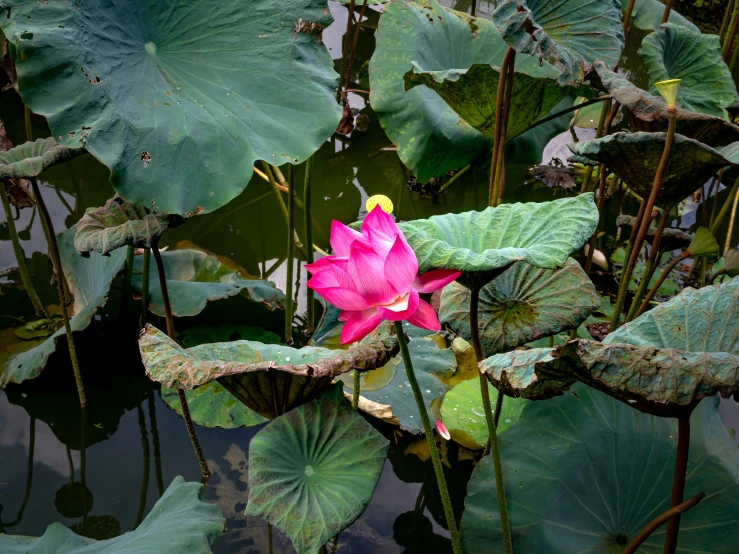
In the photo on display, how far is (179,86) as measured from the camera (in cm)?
143

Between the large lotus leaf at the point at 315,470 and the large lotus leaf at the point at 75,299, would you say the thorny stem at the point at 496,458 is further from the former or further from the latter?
the large lotus leaf at the point at 75,299

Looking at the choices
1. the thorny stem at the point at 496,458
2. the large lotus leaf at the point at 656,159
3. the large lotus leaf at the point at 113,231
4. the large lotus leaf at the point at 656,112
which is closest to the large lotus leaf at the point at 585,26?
the large lotus leaf at the point at 656,112

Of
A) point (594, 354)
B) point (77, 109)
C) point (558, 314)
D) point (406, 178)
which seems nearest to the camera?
point (594, 354)

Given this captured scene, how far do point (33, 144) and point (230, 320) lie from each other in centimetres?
76

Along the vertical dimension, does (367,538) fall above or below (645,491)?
below

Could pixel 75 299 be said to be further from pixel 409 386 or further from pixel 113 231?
pixel 409 386

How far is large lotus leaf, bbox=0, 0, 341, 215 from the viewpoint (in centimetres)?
130

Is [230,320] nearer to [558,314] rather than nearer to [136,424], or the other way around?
[136,424]

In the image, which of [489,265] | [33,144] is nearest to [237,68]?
[33,144]

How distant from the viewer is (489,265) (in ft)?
2.64

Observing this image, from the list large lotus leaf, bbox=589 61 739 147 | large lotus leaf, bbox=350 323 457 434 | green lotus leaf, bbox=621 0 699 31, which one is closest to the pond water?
large lotus leaf, bbox=350 323 457 434

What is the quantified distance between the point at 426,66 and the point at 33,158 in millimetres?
1150

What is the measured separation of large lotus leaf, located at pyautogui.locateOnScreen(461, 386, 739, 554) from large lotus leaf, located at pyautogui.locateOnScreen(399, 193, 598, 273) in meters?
0.48

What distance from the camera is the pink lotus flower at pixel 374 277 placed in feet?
2.73
